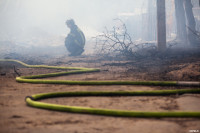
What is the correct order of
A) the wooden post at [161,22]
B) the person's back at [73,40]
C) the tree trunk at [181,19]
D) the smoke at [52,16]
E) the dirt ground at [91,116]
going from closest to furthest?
the dirt ground at [91,116] → the wooden post at [161,22] → the person's back at [73,40] → the tree trunk at [181,19] → the smoke at [52,16]

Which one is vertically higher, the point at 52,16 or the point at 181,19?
the point at 52,16

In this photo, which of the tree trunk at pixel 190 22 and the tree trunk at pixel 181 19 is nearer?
the tree trunk at pixel 190 22

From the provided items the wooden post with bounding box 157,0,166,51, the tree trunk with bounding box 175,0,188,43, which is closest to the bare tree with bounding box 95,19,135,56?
the wooden post with bounding box 157,0,166,51

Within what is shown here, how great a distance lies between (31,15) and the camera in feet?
106

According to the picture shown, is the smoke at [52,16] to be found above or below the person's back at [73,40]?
above

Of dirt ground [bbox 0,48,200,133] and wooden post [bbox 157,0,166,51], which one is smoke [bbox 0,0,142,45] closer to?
wooden post [bbox 157,0,166,51]

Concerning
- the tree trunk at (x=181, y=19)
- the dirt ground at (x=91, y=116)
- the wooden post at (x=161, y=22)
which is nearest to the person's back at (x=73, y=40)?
the wooden post at (x=161, y=22)

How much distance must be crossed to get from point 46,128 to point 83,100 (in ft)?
4.52

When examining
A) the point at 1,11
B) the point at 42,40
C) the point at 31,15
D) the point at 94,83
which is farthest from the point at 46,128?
the point at 31,15

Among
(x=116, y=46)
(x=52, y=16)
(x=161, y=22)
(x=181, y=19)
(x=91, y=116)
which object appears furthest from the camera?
(x=52, y=16)

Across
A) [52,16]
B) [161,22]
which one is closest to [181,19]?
[161,22]

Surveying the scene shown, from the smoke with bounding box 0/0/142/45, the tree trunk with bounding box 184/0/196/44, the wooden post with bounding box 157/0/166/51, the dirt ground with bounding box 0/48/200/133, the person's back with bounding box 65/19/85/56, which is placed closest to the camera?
the dirt ground with bounding box 0/48/200/133

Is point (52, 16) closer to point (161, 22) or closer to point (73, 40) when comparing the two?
point (73, 40)

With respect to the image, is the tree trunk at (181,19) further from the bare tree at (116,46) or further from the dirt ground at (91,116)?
the dirt ground at (91,116)
